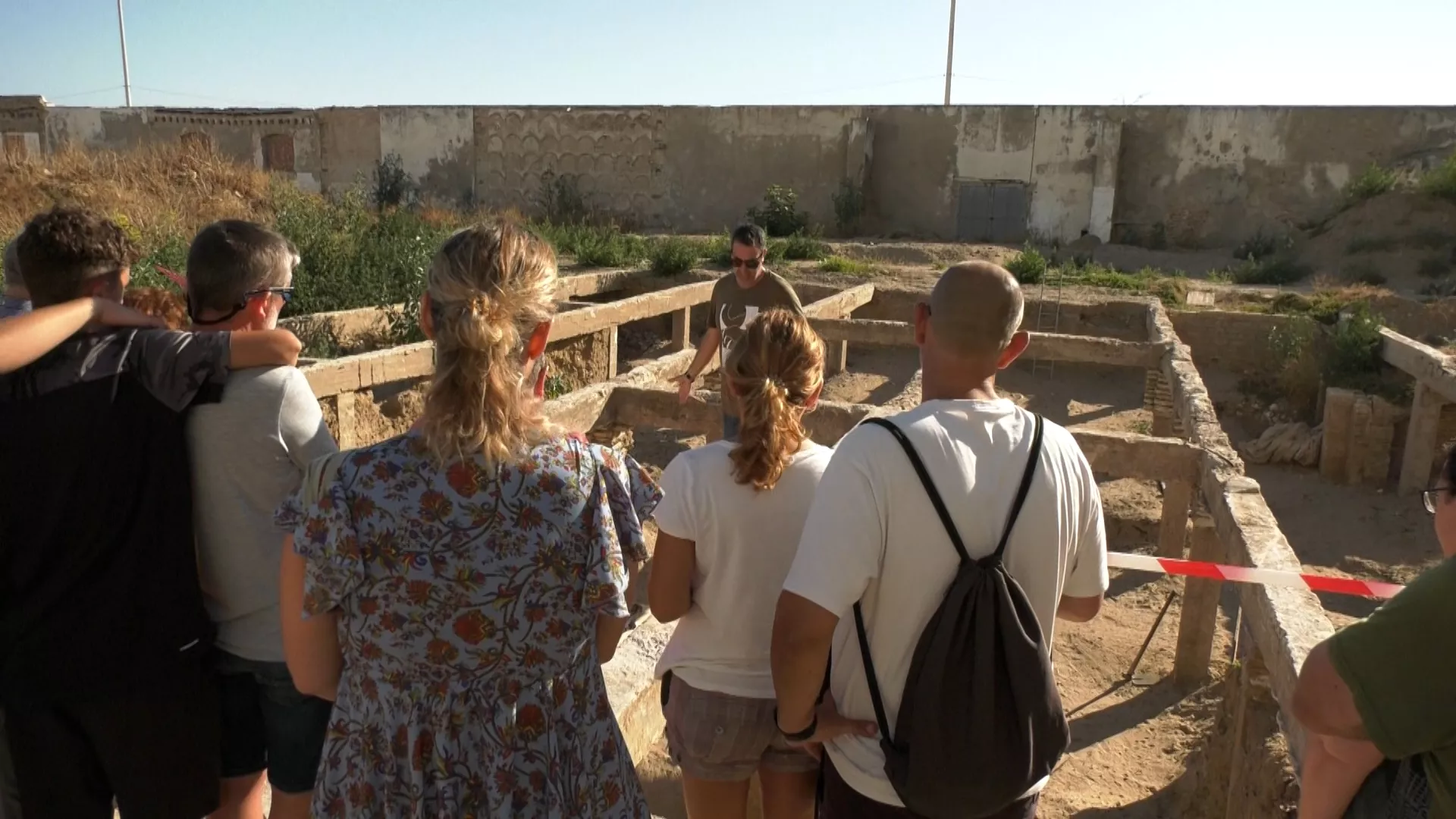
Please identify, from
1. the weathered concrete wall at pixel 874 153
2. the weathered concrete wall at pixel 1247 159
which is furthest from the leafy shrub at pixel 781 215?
the weathered concrete wall at pixel 1247 159

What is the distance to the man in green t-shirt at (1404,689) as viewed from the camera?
1.36m

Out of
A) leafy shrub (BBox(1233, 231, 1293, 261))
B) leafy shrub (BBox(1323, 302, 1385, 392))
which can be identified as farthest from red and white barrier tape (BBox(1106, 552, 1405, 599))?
leafy shrub (BBox(1233, 231, 1293, 261))

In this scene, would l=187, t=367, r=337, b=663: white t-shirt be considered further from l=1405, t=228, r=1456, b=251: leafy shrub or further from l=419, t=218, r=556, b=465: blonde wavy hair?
l=1405, t=228, r=1456, b=251: leafy shrub

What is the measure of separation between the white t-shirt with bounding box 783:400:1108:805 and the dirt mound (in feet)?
52.9

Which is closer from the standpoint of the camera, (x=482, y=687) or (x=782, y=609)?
(x=482, y=687)

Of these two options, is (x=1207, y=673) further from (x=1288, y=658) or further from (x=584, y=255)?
(x=584, y=255)

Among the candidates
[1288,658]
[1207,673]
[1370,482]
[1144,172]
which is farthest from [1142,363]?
[1144,172]

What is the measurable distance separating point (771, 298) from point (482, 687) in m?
3.78

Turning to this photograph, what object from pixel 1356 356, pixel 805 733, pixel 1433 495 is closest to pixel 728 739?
pixel 805 733

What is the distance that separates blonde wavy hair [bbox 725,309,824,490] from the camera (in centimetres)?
201

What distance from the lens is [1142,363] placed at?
916 centimetres

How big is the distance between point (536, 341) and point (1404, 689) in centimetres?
145

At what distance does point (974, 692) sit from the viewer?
5.54ft

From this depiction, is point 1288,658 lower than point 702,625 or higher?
lower
